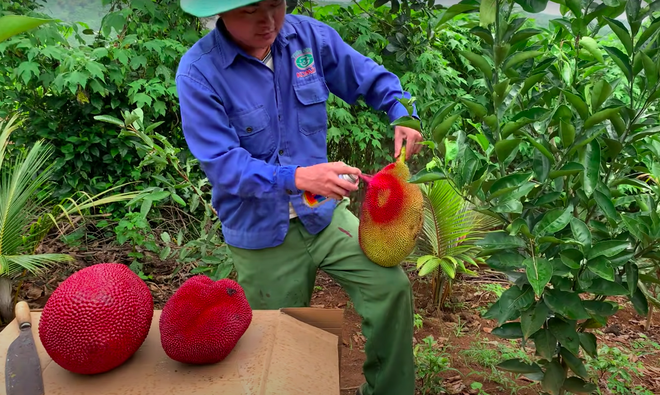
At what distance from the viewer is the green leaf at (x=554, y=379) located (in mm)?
1532

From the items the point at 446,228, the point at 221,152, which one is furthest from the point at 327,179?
the point at 446,228

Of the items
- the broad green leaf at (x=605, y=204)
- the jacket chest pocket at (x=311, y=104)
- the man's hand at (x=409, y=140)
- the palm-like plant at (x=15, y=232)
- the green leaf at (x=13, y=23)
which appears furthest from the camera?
the palm-like plant at (x=15, y=232)

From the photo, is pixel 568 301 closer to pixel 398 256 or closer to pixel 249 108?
pixel 398 256

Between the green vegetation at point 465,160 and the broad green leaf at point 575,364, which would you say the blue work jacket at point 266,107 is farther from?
Result: the broad green leaf at point 575,364

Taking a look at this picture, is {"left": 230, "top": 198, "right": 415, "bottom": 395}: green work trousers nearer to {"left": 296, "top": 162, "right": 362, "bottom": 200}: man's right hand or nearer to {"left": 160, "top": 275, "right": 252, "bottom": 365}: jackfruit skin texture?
{"left": 296, "top": 162, "right": 362, "bottom": 200}: man's right hand

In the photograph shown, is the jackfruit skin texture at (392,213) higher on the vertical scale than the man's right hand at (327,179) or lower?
lower

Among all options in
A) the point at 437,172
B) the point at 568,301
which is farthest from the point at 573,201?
the point at 437,172

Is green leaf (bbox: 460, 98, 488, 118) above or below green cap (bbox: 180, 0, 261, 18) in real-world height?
below

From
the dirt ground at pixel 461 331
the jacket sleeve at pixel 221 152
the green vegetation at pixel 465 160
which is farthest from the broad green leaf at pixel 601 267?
the dirt ground at pixel 461 331

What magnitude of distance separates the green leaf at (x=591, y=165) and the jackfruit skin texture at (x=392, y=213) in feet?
1.78

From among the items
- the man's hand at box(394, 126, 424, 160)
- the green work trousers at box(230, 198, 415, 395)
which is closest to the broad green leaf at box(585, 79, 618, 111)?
the man's hand at box(394, 126, 424, 160)

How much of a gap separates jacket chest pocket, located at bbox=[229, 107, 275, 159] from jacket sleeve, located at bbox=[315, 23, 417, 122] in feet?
1.19

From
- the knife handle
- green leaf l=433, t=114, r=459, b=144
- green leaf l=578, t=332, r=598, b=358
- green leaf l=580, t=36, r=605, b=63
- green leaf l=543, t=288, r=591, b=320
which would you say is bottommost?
green leaf l=578, t=332, r=598, b=358

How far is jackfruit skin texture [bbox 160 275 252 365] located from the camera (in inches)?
43.8
